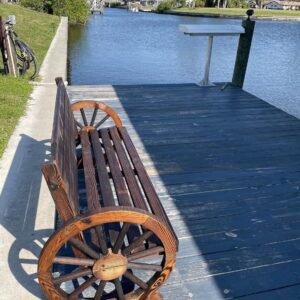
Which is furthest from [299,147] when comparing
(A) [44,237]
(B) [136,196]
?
(A) [44,237]

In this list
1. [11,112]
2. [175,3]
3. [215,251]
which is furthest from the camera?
[175,3]

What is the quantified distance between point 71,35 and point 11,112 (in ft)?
71.0

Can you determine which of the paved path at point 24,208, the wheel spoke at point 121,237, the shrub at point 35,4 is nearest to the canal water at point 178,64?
the paved path at point 24,208

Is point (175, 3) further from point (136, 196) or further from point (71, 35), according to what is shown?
point (136, 196)

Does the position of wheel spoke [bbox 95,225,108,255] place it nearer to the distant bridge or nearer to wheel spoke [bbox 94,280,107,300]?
wheel spoke [bbox 94,280,107,300]

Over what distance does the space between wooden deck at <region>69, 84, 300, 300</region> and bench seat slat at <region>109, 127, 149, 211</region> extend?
1.95ft

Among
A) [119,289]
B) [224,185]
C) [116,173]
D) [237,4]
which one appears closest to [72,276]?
[119,289]

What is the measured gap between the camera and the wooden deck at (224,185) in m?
2.73

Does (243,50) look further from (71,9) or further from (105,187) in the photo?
(71,9)

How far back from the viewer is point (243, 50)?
24.9 feet

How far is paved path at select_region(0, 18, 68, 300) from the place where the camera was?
264 centimetres

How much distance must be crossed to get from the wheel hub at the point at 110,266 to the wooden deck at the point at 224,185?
1.57 feet

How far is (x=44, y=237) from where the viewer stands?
3.05m

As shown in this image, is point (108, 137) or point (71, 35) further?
point (71, 35)
